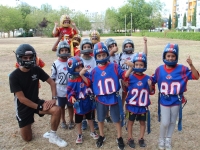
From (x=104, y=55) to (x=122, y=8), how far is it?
8288 cm

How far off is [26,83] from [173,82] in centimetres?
256

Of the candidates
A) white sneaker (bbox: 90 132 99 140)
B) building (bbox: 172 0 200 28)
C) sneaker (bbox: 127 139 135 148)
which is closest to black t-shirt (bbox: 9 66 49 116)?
white sneaker (bbox: 90 132 99 140)

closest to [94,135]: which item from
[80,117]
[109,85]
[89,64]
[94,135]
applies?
[94,135]

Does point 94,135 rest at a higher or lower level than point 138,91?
lower

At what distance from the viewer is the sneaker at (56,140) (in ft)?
13.4

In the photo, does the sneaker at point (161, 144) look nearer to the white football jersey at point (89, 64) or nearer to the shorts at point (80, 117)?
the shorts at point (80, 117)

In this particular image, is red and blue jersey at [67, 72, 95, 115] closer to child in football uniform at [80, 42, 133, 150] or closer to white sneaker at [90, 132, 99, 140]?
child in football uniform at [80, 42, 133, 150]

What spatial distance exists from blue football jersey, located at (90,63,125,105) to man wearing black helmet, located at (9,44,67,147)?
0.90 metres

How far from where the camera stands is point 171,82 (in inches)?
144

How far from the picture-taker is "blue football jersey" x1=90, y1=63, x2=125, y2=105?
3814 mm

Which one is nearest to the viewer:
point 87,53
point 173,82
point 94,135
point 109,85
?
point 173,82

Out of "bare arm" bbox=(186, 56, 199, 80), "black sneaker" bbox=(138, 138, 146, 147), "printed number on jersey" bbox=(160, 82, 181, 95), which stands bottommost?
"black sneaker" bbox=(138, 138, 146, 147)

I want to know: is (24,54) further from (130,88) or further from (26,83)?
(130,88)

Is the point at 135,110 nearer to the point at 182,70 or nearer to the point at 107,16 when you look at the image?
the point at 182,70
